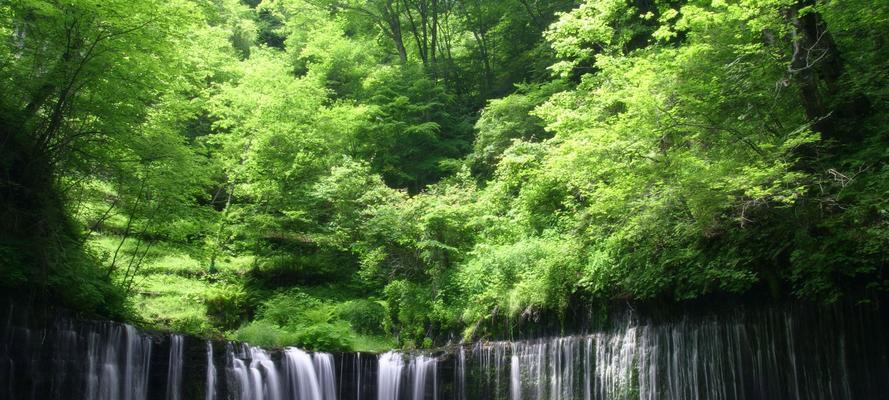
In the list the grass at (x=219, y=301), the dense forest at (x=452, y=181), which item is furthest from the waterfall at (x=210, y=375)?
the grass at (x=219, y=301)

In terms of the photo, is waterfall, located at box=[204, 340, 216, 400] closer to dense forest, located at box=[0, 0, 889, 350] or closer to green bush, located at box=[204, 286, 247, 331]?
dense forest, located at box=[0, 0, 889, 350]

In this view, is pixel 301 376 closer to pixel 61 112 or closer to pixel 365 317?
pixel 365 317

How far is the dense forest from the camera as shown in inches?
385

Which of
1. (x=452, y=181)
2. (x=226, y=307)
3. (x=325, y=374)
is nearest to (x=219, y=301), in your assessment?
(x=226, y=307)

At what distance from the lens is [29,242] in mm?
10617

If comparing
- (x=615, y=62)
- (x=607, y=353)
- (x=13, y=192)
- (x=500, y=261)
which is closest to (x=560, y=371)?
(x=607, y=353)

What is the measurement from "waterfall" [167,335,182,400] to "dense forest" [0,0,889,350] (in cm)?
107

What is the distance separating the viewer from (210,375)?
45.3 ft

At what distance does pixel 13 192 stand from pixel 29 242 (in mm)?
937

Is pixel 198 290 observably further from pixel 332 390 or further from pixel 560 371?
pixel 560 371

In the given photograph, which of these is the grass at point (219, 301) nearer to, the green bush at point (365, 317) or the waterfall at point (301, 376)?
the green bush at point (365, 317)

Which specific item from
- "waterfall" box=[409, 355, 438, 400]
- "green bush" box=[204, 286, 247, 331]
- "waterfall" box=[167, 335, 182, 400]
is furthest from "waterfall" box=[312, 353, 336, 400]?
"green bush" box=[204, 286, 247, 331]

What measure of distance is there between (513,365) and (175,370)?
7.38m

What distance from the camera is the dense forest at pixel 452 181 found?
9.77 m
